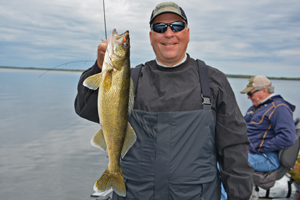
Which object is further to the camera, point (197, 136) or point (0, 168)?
point (0, 168)

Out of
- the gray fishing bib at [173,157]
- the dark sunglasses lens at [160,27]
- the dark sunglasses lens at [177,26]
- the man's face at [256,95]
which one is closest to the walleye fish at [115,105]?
the gray fishing bib at [173,157]

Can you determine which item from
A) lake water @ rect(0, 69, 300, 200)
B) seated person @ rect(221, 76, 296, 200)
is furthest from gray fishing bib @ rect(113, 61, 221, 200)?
lake water @ rect(0, 69, 300, 200)

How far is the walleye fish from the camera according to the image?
2021 millimetres

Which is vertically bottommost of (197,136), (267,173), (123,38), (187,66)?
(267,173)

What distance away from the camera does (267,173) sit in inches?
167

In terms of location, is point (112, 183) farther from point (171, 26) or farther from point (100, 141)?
point (171, 26)

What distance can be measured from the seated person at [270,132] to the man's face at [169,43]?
9.43ft

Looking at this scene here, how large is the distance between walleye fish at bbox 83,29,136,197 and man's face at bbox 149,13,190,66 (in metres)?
0.35

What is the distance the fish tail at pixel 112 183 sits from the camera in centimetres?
209

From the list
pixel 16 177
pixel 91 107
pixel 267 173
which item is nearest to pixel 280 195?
pixel 267 173

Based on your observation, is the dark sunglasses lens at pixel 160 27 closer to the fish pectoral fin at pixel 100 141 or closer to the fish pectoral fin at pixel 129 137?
the fish pectoral fin at pixel 129 137

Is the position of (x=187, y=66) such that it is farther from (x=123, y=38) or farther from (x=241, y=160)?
(x=241, y=160)

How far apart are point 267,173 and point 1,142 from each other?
55.1ft

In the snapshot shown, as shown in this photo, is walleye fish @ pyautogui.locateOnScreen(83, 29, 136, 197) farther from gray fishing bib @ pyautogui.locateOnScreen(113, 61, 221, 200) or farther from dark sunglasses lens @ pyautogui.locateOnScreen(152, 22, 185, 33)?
dark sunglasses lens @ pyautogui.locateOnScreen(152, 22, 185, 33)
